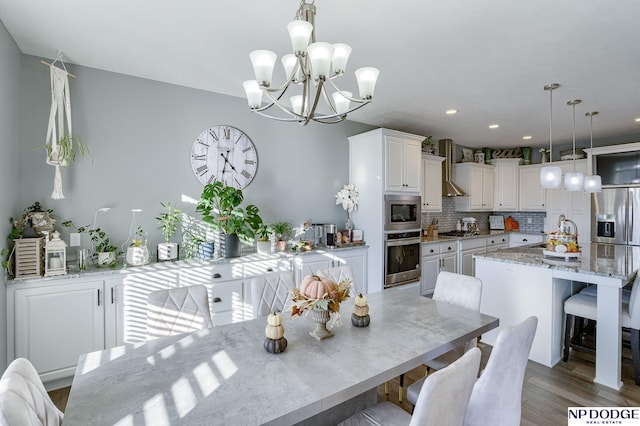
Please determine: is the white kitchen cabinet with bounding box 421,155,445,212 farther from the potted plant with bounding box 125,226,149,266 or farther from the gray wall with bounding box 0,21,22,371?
the gray wall with bounding box 0,21,22,371

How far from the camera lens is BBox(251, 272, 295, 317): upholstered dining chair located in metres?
2.28

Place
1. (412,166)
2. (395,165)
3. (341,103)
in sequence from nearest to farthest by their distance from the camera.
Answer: (341,103), (395,165), (412,166)

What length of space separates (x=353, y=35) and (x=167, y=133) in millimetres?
2024

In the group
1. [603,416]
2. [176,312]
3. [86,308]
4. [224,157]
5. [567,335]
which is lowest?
[603,416]

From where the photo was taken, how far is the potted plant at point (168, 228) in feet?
9.50

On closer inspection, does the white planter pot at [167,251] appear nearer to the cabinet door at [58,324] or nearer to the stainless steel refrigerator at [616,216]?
the cabinet door at [58,324]

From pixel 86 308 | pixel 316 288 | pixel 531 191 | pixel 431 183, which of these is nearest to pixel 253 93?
pixel 316 288

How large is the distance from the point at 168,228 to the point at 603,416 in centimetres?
367

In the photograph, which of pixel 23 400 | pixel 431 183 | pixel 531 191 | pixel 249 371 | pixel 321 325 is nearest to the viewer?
pixel 23 400

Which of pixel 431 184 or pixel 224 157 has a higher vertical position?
pixel 224 157

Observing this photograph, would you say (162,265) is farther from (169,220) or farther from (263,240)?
(263,240)

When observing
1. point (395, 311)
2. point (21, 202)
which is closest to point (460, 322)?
point (395, 311)

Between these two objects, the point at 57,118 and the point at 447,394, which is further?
the point at 57,118

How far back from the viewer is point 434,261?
477cm
